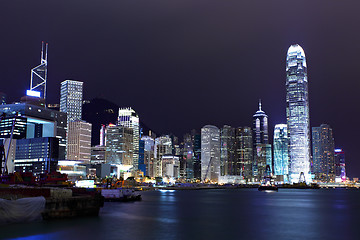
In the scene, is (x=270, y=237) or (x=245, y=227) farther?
(x=245, y=227)

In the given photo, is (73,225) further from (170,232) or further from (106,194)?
(106,194)

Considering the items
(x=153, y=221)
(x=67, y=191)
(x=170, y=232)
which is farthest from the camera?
(x=153, y=221)

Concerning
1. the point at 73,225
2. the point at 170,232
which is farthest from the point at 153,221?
the point at 73,225

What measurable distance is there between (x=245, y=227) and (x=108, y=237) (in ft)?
80.1

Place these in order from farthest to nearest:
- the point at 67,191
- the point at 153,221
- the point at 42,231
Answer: the point at 153,221, the point at 67,191, the point at 42,231

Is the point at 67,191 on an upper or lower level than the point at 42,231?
upper

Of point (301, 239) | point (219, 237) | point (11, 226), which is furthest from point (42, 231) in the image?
point (301, 239)

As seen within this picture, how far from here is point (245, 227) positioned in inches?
2435

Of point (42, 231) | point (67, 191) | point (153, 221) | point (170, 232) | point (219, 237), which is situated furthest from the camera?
point (153, 221)

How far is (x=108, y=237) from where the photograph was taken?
46906 millimetres

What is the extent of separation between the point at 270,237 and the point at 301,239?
12.9 feet

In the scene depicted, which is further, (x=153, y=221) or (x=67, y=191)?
Answer: (x=153, y=221)

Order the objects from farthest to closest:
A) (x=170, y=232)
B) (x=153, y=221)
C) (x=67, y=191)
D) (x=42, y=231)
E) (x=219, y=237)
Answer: (x=153, y=221) → (x=67, y=191) → (x=170, y=232) → (x=219, y=237) → (x=42, y=231)

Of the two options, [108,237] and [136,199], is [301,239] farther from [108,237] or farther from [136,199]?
[136,199]
